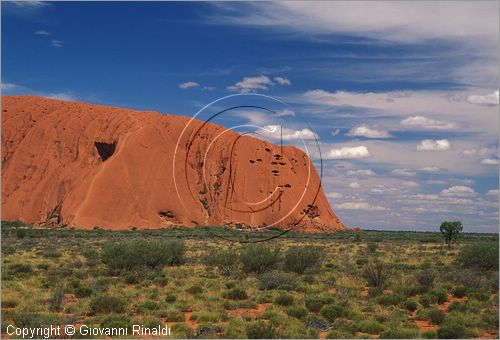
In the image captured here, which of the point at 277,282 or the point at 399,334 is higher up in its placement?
the point at 277,282

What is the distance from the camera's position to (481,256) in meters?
27.8

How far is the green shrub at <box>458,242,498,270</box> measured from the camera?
27500 mm

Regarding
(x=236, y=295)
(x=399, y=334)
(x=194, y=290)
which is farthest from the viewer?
(x=194, y=290)

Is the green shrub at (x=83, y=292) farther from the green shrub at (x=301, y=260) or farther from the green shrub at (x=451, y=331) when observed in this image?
the green shrub at (x=451, y=331)

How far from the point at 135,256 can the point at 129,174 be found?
62125 mm

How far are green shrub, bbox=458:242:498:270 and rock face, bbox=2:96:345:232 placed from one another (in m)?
50.2

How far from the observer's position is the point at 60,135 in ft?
317

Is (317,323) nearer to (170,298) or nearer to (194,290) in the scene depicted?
(170,298)

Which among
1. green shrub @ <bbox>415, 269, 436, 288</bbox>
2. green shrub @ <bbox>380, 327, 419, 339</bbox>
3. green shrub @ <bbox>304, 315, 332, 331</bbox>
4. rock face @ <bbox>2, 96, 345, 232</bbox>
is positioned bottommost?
green shrub @ <bbox>304, 315, 332, 331</bbox>

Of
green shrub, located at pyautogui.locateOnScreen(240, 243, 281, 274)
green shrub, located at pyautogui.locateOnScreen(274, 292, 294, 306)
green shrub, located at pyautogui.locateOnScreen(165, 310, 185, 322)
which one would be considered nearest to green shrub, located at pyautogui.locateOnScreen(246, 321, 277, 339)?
green shrub, located at pyautogui.locateOnScreen(165, 310, 185, 322)

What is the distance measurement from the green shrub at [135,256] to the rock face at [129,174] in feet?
162

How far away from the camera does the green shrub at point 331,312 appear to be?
15.1 m

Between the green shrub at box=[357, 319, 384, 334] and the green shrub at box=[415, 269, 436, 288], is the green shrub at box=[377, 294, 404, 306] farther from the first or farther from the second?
the green shrub at box=[415, 269, 436, 288]

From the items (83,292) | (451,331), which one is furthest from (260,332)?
(83,292)
